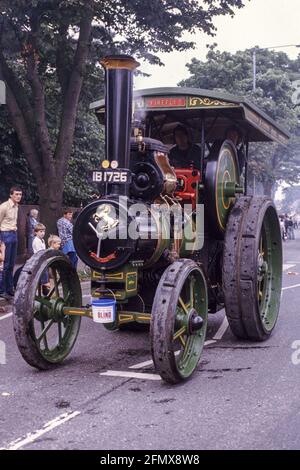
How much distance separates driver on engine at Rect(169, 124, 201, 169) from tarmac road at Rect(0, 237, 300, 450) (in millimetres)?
1937

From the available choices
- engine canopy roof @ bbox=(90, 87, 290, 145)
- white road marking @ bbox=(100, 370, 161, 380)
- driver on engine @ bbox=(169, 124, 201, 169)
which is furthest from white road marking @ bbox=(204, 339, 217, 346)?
engine canopy roof @ bbox=(90, 87, 290, 145)

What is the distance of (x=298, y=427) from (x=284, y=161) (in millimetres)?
39011

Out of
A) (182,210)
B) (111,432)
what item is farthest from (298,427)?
(182,210)

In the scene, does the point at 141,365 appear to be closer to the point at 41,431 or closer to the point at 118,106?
the point at 41,431

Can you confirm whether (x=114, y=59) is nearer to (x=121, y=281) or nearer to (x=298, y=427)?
(x=121, y=281)

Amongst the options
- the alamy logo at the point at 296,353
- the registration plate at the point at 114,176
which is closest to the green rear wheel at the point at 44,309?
the registration plate at the point at 114,176

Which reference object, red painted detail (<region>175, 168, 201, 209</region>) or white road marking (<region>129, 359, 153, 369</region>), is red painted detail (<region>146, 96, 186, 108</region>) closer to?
red painted detail (<region>175, 168, 201, 209</region>)

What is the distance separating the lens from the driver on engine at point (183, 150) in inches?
254

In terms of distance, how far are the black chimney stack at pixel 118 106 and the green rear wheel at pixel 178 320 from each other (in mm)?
994

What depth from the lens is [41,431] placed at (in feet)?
11.6

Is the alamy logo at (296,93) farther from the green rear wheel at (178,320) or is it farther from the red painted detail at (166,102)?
the green rear wheel at (178,320)

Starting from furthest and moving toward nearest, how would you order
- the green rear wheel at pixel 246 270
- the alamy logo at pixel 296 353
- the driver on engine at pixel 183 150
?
the driver on engine at pixel 183 150 → the green rear wheel at pixel 246 270 → the alamy logo at pixel 296 353

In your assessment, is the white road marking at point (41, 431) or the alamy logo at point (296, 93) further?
Result: the alamy logo at point (296, 93)

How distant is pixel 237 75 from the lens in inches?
1251
